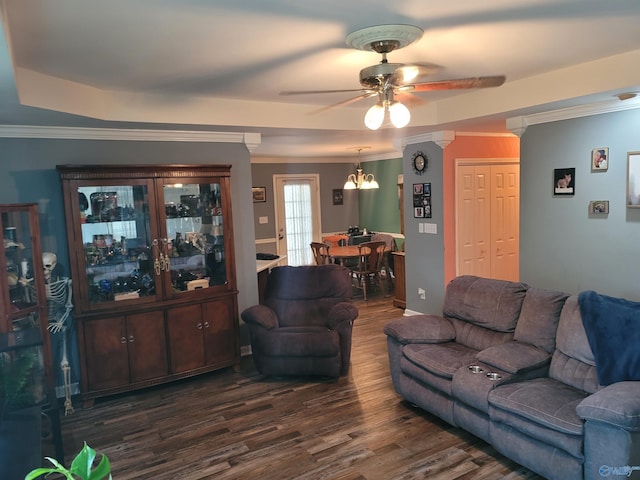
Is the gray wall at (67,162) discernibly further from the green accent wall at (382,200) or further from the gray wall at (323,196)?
the green accent wall at (382,200)

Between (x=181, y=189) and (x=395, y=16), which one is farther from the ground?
(x=395, y=16)

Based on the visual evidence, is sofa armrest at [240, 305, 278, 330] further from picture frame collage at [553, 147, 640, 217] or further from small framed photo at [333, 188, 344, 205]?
small framed photo at [333, 188, 344, 205]

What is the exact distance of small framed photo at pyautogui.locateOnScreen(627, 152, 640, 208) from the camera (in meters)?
3.77

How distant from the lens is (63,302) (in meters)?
3.96

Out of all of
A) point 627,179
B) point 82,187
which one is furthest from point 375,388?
point 82,187

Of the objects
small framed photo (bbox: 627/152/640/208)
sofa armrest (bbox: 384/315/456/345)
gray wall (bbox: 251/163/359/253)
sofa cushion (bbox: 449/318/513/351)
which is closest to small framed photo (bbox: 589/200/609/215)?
small framed photo (bbox: 627/152/640/208)

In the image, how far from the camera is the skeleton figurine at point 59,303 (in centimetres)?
388

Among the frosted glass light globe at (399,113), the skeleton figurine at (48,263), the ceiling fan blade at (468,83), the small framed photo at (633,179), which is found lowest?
the skeleton figurine at (48,263)

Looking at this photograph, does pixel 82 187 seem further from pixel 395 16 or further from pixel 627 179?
pixel 627 179

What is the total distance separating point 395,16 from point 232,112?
226 cm

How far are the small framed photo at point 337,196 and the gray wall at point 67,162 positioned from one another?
17.3 feet

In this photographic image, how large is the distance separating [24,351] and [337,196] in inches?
297

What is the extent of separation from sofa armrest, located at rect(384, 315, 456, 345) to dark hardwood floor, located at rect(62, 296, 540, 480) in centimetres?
57

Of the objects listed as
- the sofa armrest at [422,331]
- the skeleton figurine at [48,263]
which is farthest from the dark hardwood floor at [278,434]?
the skeleton figurine at [48,263]
